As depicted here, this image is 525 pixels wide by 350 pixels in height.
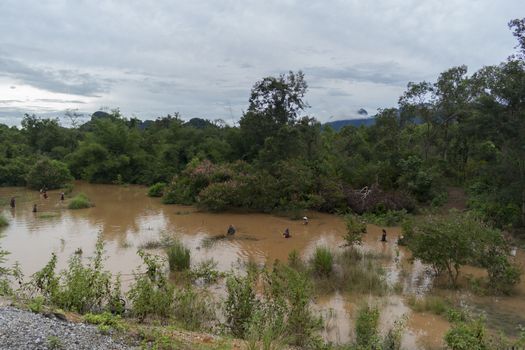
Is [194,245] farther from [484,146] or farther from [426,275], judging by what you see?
[484,146]

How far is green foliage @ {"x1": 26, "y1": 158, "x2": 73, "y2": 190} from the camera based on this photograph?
3173cm

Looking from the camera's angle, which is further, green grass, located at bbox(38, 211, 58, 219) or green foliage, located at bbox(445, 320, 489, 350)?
green grass, located at bbox(38, 211, 58, 219)

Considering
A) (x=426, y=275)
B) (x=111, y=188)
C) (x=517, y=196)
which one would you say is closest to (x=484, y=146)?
(x=517, y=196)

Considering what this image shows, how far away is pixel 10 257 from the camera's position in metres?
14.0

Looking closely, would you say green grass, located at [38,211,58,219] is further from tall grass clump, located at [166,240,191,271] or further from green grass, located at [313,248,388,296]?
green grass, located at [313,248,388,296]

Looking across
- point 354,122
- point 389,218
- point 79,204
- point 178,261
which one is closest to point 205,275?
point 178,261

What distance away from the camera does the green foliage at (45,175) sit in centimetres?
3173

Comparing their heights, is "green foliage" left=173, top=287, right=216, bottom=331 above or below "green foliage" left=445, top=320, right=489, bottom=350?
below

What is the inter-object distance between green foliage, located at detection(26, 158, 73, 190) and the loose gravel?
2788 centimetres

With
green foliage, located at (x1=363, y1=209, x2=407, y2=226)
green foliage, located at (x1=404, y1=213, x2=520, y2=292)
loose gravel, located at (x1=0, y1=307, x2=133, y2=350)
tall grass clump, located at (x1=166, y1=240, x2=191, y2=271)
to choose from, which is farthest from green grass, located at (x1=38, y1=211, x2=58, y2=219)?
green foliage, located at (x1=404, y1=213, x2=520, y2=292)

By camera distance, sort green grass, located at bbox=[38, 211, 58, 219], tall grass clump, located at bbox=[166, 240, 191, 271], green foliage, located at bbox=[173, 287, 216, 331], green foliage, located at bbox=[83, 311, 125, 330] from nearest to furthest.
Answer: green foliage, located at bbox=[83, 311, 125, 330] < green foliage, located at bbox=[173, 287, 216, 331] < tall grass clump, located at bbox=[166, 240, 191, 271] < green grass, located at bbox=[38, 211, 58, 219]

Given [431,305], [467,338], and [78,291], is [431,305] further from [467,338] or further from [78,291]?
[78,291]

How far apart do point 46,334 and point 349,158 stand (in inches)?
862

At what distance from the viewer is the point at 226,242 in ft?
54.8
